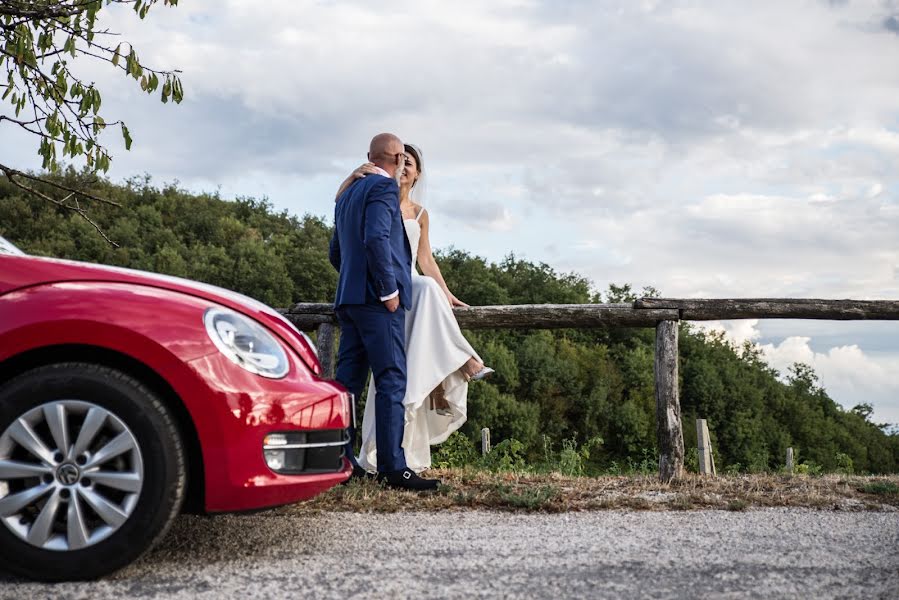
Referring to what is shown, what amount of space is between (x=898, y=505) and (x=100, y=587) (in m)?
4.48

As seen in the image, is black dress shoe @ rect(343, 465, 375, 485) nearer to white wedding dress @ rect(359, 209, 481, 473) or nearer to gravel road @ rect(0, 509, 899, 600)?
white wedding dress @ rect(359, 209, 481, 473)

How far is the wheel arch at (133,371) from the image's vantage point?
3287mm

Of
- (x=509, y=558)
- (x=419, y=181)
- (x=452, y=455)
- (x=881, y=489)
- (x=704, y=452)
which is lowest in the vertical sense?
(x=452, y=455)

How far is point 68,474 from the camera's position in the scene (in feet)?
10.2

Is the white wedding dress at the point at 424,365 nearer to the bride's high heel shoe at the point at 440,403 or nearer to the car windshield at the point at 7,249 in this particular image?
the bride's high heel shoe at the point at 440,403

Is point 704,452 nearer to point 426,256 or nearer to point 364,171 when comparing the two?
point 426,256

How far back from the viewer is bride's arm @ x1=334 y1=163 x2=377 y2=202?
5.20 metres

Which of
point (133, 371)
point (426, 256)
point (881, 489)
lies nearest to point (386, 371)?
point (426, 256)

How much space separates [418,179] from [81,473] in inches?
130

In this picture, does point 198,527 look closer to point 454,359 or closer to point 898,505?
point 454,359

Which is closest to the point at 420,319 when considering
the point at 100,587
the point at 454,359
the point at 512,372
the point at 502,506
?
the point at 454,359

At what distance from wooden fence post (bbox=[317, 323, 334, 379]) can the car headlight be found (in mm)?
3232

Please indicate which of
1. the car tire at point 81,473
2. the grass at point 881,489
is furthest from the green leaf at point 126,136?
the grass at point 881,489

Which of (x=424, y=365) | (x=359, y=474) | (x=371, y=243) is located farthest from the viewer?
(x=424, y=365)
